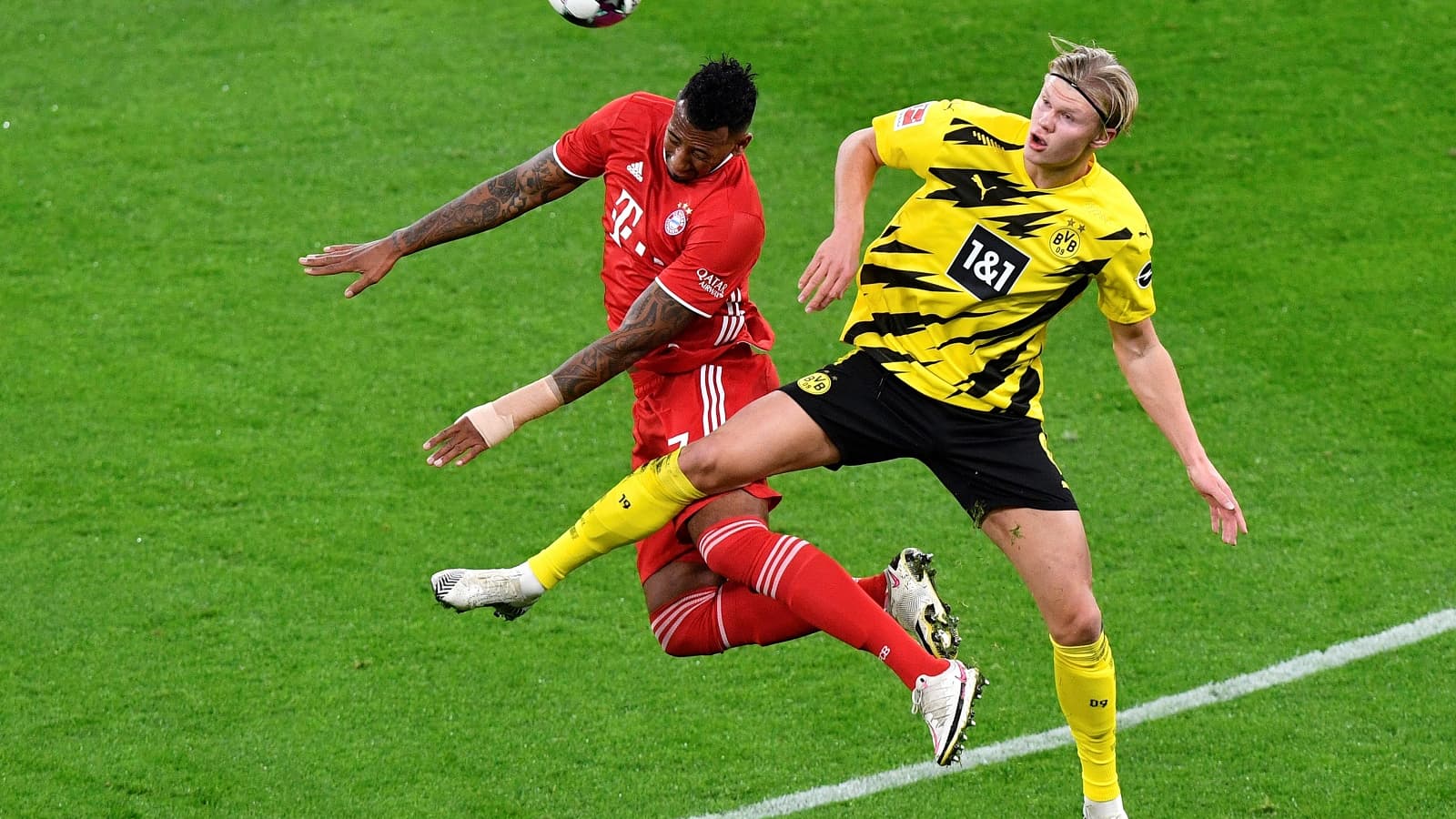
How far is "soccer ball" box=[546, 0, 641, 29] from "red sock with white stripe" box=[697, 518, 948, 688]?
2.19 meters

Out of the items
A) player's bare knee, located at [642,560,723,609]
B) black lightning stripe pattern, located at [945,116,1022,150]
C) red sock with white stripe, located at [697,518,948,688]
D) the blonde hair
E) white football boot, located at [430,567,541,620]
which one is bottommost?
player's bare knee, located at [642,560,723,609]

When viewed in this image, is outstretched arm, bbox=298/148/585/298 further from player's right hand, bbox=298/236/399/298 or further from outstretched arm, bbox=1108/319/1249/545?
outstretched arm, bbox=1108/319/1249/545

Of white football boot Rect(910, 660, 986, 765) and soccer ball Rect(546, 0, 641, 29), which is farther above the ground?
soccer ball Rect(546, 0, 641, 29)

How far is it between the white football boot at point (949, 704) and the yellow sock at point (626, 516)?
40.7 inches

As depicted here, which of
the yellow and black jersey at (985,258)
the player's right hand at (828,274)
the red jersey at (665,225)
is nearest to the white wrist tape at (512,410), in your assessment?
the red jersey at (665,225)

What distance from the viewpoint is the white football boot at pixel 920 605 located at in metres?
6.17

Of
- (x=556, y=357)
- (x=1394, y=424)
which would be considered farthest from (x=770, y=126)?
(x=1394, y=424)

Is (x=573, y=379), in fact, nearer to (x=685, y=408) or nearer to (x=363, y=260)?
(x=685, y=408)

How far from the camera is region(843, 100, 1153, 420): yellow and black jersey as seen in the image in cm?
577

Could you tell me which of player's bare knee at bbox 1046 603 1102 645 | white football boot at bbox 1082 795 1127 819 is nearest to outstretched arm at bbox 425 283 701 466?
player's bare knee at bbox 1046 603 1102 645

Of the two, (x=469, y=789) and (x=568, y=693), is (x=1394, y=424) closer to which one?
(x=568, y=693)

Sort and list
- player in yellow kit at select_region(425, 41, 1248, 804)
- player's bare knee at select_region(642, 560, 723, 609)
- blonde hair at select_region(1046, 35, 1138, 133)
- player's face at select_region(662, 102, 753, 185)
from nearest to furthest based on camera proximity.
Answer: blonde hair at select_region(1046, 35, 1138, 133), player in yellow kit at select_region(425, 41, 1248, 804), player's face at select_region(662, 102, 753, 185), player's bare knee at select_region(642, 560, 723, 609)

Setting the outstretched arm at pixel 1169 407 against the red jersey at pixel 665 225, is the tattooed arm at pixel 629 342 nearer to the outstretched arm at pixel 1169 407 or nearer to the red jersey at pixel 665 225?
the red jersey at pixel 665 225

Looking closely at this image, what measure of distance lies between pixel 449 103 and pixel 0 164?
3053 mm
